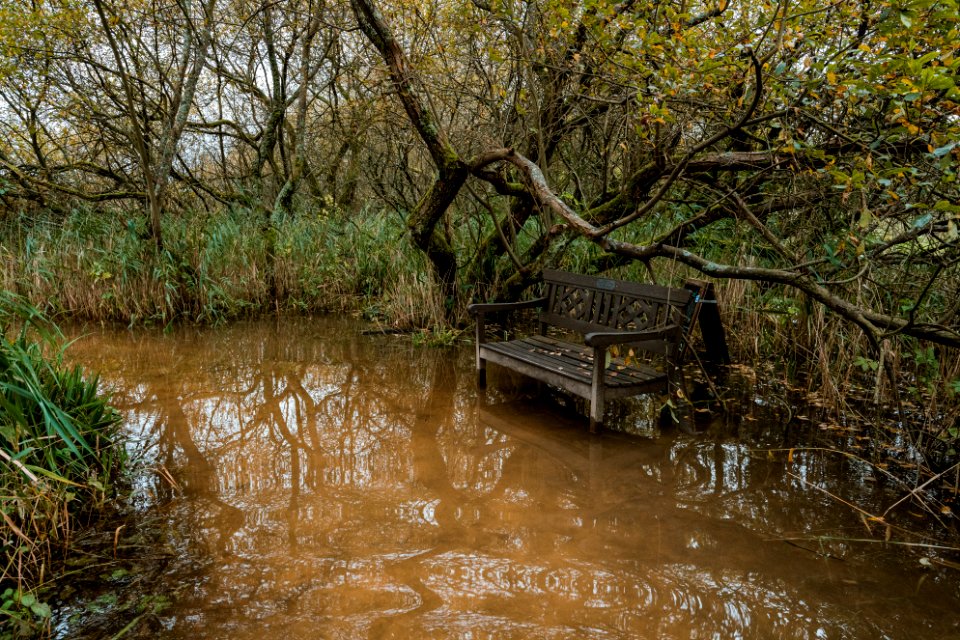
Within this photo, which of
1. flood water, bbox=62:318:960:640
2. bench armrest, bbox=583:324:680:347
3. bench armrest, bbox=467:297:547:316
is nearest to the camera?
flood water, bbox=62:318:960:640

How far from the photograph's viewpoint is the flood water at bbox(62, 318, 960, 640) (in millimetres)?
2053

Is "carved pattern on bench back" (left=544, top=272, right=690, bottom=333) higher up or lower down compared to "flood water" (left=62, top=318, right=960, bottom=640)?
higher up

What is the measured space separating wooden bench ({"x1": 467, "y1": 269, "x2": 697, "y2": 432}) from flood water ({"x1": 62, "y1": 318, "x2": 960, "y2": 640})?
351 mm

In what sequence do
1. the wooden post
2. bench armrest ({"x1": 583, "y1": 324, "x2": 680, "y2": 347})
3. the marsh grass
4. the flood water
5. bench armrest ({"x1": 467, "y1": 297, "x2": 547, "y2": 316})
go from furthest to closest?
1. the marsh grass
2. bench armrest ({"x1": 467, "y1": 297, "x2": 547, "y2": 316})
3. the wooden post
4. bench armrest ({"x1": 583, "y1": 324, "x2": 680, "y2": 347})
5. the flood water

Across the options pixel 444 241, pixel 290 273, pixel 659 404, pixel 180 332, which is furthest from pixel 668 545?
pixel 290 273

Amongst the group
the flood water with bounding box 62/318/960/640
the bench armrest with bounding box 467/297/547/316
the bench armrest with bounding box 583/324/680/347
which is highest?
the bench armrest with bounding box 467/297/547/316

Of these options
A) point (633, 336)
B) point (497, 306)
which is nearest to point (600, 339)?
point (633, 336)

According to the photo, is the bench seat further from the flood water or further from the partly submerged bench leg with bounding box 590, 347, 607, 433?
the flood water

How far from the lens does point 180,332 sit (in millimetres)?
6465

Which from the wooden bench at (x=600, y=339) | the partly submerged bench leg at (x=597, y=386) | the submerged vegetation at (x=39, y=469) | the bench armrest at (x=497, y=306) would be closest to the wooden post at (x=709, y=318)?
the wooden bench at (x=600, y=339)

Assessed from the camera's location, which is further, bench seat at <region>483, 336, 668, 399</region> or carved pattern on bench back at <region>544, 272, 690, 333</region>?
carved pattern on bench back at <region>544, 272, 690, 333</region>

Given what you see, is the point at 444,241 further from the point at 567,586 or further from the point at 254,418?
the point at 567,586

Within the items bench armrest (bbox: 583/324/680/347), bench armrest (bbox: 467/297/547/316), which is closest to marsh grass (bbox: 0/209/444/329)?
bench armrest (bbox: 467/297/547/316)

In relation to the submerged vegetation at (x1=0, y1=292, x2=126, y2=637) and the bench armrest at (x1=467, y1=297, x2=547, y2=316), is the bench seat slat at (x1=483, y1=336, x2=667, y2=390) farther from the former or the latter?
the submerged vegetation at (x1=0, y1=292, x2=126, y2=637)
